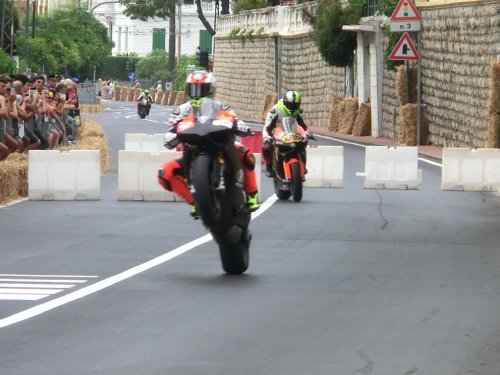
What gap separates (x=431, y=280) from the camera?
12008mm

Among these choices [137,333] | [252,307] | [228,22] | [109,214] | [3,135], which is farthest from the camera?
[228,22]

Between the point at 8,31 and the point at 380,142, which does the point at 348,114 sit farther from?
the point at 8,31

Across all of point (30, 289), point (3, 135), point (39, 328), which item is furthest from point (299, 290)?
point (3, 135)

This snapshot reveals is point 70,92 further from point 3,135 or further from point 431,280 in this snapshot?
point 431,280

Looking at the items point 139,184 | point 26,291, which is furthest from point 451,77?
point 26,291

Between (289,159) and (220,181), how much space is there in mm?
9755

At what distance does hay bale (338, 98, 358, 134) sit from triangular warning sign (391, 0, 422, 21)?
1364 centimetres

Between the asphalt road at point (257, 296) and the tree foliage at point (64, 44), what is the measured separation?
1674 inches

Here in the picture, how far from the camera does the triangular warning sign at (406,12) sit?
3853 cm

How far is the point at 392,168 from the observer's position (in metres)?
25.4

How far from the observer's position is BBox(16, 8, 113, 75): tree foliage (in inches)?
2689

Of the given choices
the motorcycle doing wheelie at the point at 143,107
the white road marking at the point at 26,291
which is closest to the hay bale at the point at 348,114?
the motorcycle doing wheelie at the point at 143,107

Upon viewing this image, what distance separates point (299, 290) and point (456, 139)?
29.3 m

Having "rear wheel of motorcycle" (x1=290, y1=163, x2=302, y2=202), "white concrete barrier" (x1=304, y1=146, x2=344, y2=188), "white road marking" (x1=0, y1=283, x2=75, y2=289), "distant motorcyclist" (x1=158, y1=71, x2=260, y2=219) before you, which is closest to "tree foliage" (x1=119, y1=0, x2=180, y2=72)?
"white concrete barrier" (x1=304, y1=146, x2=344, y2=188)
